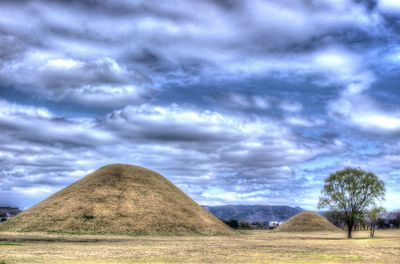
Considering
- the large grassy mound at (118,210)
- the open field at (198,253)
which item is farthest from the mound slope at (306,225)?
the open field at (198,253)

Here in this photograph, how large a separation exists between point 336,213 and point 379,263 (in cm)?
6410

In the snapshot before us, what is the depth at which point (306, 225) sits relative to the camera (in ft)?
549

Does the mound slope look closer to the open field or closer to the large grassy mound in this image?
the large grassy mound

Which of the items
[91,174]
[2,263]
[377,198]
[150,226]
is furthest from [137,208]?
[2,263]

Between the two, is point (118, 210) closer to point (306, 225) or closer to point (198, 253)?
point (198, 253)

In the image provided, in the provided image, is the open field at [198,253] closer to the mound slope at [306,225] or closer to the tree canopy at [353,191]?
the tree canopy at [353,191]

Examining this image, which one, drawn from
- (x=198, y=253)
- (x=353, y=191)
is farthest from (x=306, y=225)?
(x=198, y=253)

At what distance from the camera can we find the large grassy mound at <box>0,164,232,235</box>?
93000 mm

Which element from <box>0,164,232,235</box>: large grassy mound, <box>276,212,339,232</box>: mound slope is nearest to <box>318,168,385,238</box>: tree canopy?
<box>0,164,232,235</box>: large grassy mound

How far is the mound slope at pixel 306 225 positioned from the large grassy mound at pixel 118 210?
5544 centimetres

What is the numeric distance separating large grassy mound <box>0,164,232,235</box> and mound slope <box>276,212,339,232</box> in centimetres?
5544

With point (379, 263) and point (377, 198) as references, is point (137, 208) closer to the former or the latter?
point (377, 198)

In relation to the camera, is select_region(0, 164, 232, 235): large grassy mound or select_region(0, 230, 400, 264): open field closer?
select_region(0, 230, 400, 264): open field

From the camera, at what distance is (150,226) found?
9538 cm
